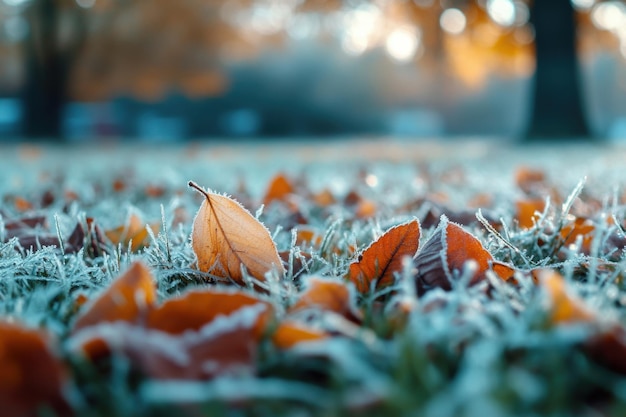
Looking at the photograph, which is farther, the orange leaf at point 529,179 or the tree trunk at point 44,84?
the tree trunk at point 44,84

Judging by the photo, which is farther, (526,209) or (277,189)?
(277,189)

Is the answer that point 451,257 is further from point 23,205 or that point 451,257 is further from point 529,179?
point 529,179

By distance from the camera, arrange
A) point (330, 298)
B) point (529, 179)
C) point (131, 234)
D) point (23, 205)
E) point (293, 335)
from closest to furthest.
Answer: point (293, 335), point (330, 298), point (131, 234), point (23, 205), point (529, 179)

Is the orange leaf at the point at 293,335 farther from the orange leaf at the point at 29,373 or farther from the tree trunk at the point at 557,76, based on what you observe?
the tree trunk at the point at 557,76

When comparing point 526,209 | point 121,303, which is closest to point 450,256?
point 121,303

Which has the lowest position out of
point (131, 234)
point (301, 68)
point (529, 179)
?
point (301, 68)

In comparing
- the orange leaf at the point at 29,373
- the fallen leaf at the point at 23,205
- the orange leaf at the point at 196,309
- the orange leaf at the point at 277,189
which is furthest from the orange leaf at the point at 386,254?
the fallen leaf at the point at 23,205
